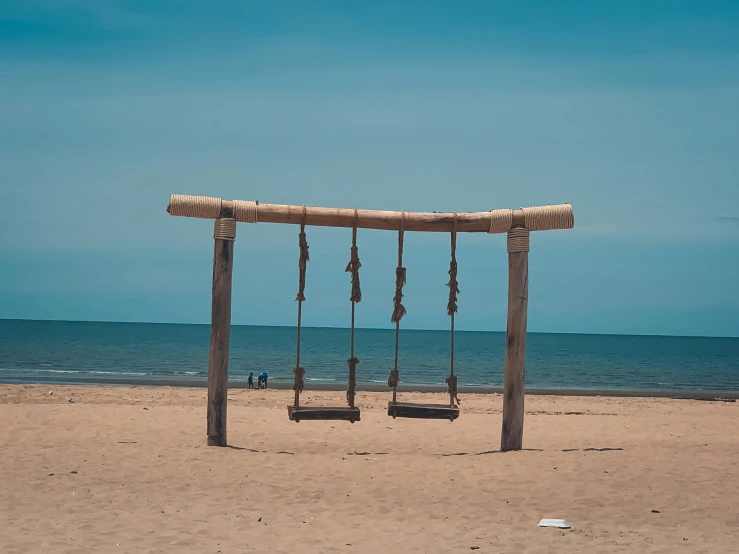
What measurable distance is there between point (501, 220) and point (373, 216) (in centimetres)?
159

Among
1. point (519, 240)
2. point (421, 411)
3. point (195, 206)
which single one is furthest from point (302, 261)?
point (519, 240)

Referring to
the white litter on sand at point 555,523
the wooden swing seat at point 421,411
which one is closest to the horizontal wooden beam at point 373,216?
the wooden swing seat at point 421,411

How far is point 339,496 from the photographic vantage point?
7961mm

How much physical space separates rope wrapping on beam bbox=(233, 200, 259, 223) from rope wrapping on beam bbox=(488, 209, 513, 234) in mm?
→ 2931

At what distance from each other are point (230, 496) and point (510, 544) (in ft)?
9.45

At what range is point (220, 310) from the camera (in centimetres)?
979

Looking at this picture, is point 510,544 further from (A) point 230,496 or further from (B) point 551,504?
(A) point 230,496

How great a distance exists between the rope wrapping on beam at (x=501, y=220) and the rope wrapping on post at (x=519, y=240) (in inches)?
4.7

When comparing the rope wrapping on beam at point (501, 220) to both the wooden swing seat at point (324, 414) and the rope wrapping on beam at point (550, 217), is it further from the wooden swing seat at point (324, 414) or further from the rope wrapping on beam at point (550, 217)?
the wooden swing seat at point (324, 414)

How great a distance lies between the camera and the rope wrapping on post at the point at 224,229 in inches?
382

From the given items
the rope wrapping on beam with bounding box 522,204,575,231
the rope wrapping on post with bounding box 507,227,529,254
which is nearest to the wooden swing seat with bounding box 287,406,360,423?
the rope wrapping on post with bounding box 507,227,529,254

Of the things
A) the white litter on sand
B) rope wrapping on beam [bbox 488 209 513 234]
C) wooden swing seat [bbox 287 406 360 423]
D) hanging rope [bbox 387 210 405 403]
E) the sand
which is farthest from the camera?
rope wrapping on beam [bbox 488 209 513 234]

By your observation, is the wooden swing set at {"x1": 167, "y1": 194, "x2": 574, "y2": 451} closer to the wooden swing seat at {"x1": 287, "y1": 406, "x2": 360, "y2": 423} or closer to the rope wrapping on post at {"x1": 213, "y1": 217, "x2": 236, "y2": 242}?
the rope wrapping on post at {"x1": 213, "y1": 217, "x2": 236, "y2": 242}

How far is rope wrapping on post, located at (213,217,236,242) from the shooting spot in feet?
31.8
